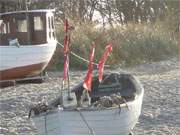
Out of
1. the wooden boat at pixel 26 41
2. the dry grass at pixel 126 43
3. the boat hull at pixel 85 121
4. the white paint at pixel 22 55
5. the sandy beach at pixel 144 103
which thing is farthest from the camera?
the dry grass at pixel 126 43

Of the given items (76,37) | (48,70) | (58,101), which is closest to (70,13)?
(76,37)

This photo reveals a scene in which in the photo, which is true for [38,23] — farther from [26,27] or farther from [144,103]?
[144,103]

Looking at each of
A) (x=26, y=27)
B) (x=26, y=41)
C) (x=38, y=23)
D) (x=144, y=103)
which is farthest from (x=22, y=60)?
(x=144, y=103)

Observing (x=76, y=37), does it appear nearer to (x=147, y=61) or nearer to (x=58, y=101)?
(x=147, y=61)

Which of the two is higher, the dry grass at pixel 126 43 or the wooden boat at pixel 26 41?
the wooden boat at pixel 26 41

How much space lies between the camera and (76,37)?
2395 centimetres

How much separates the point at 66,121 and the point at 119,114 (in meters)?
0.90

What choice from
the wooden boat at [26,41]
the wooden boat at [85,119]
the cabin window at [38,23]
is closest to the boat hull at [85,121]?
the wooden boat at [85,119]

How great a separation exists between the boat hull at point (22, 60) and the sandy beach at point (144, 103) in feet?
1.95

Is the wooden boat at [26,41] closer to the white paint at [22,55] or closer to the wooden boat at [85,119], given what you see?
the white paint at [22,55]

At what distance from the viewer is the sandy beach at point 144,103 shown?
1151cm

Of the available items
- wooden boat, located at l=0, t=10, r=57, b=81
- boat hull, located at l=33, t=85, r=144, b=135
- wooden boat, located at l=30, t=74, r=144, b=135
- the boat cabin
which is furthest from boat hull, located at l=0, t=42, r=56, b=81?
boat hull, located at l=33, t=85, r=144, b=135

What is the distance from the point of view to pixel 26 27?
61.1 ft

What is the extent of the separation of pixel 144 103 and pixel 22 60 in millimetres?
5144
